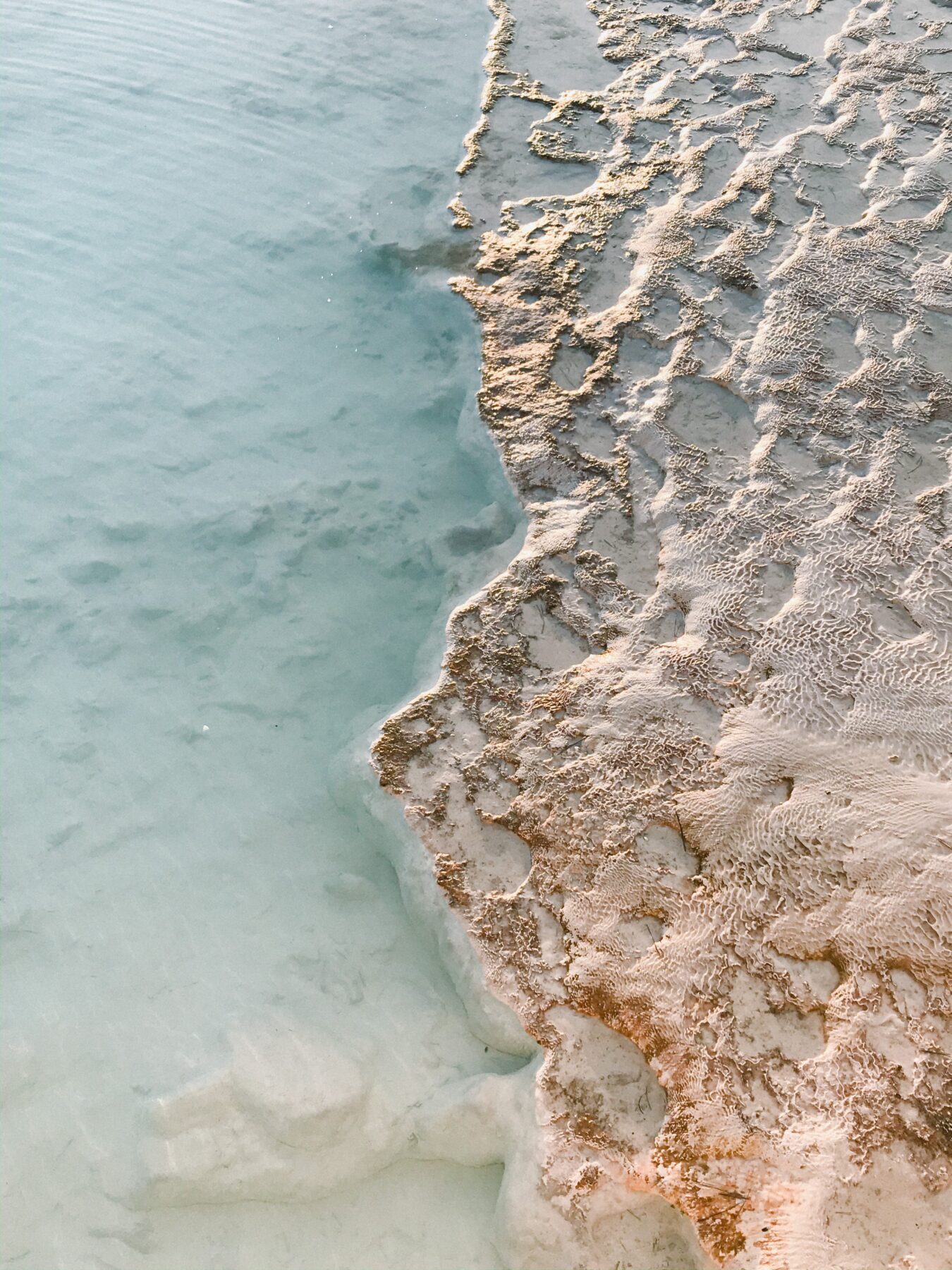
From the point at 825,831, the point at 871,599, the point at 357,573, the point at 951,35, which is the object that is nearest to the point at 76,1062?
the point at 357,573

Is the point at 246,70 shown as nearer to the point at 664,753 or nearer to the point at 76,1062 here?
the point at 664,753

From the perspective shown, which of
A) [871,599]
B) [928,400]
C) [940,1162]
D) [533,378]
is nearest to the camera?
[940,1162]

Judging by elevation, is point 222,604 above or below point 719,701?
below

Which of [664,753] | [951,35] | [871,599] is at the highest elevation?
[951,35]

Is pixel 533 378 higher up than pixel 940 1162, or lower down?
higher up

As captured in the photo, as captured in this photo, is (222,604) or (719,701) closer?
(719,701)
